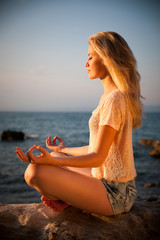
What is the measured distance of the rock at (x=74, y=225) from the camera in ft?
6.64

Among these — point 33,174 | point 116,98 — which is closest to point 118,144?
point 116,98

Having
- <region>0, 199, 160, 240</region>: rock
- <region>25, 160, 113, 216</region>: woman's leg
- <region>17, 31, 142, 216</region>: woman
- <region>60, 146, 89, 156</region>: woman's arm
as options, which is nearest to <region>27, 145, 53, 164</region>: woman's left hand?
<region>17, 31, 142, 216</region>: woman

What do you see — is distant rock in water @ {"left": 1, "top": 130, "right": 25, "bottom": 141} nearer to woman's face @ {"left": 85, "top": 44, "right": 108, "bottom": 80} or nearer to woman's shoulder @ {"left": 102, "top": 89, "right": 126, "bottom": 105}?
woman's face @ {"left": 85, "top": 44, "right": 108, "bottom": 80}

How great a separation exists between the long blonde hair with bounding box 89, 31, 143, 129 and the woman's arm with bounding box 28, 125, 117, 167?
17.4 inches

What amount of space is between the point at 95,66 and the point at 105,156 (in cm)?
109

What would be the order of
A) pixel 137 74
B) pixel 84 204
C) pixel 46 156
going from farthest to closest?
1. pixel 137 74
2. pixel 84 204
3. pixel 46 156

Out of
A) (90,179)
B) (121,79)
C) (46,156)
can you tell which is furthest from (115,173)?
(121,79)

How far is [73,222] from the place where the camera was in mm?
2189

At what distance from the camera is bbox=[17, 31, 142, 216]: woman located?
1.99 m

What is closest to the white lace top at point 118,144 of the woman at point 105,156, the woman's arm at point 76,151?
the woman at point 105,156

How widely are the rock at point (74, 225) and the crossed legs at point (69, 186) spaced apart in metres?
0.22

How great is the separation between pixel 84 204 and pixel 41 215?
0.67 metres

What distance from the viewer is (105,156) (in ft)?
6.68

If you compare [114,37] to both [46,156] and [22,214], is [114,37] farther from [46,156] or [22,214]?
[22,214]
